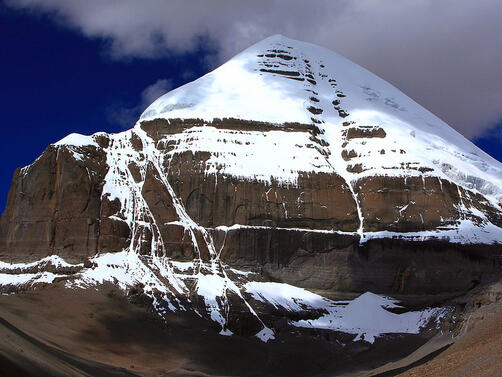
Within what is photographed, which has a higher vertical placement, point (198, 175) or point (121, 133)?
point (121, 133)

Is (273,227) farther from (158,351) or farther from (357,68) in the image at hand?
(357,68)

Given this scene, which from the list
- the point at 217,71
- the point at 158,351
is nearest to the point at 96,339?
the point at 158,351

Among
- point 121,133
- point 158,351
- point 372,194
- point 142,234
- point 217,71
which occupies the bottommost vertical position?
point 158,351

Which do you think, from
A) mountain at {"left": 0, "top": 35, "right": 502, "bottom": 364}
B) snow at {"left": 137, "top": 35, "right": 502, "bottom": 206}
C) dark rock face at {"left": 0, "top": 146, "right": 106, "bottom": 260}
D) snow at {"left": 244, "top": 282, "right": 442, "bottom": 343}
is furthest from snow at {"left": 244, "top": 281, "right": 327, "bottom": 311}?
dark rock face at {"left": 0, "top": 146, "right": 106, "bottom": 260}

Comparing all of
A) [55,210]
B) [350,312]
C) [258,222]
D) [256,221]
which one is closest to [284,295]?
[350,312]

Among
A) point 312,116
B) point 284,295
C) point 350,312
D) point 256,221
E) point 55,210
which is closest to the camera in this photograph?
point 350,312

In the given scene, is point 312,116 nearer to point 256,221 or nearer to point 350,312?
point 256,221

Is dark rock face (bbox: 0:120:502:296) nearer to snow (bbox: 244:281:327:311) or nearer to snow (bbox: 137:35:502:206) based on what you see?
snow (bbox: 244:281:327:311)
